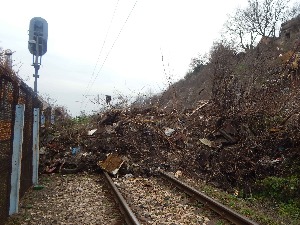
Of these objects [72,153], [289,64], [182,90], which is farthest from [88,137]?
[182,90]

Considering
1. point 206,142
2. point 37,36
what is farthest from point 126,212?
point 37,36

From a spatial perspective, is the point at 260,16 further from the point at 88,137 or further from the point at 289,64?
the point at 88,137

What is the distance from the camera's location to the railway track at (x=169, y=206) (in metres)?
6.39

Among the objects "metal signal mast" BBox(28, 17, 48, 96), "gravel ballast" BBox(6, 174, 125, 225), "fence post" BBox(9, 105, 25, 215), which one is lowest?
"gravel ballast" BBox(6, 174, 125, 225)

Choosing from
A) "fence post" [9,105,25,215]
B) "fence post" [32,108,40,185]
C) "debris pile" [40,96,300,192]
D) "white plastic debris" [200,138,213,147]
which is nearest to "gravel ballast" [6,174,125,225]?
"fence post" [9,105,25,215]

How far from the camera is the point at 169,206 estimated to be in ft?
24.3

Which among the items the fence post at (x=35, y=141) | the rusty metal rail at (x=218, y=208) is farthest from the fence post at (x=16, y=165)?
the rusty metal rail at (x=218, y=208)

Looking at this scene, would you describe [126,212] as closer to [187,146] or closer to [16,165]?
[16,165]

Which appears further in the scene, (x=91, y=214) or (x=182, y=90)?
(x=182, y=90)

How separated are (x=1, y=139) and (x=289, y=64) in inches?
698

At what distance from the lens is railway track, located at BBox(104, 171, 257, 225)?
21.0 feet

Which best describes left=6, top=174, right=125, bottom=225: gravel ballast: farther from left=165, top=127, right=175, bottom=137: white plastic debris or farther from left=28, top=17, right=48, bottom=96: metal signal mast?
left=28, top=17, right=48, bottom=96: metal signal mast

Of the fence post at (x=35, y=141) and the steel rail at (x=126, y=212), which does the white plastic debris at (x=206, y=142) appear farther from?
the fence post at (x=35, y=141)

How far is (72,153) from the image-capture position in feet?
43.6
